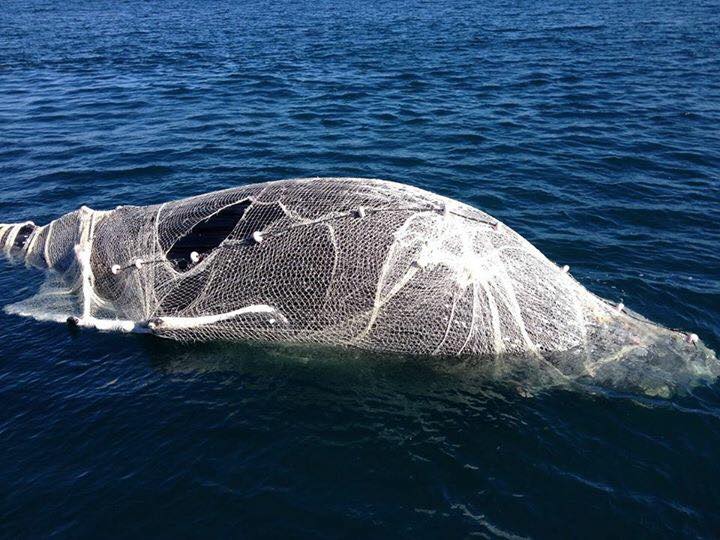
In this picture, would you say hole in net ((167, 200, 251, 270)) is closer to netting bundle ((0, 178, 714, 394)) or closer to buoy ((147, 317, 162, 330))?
netting bundle ((0, 178, 714, 394))

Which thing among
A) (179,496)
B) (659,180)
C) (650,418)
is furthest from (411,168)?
(179,496)

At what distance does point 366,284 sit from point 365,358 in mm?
1366

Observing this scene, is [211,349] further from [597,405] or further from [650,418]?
[650,418]

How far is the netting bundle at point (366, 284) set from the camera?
853 centimetres

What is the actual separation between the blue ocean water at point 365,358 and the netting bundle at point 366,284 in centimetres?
71

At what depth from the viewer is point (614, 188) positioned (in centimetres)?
1608

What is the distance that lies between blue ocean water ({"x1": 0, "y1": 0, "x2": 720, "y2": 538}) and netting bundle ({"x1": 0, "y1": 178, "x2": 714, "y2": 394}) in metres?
0.71

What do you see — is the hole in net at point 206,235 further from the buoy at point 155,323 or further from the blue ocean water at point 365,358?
the blue ocean water at point 365,358

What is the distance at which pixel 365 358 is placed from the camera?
9266 millimetres

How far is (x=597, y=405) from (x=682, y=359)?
1.62m

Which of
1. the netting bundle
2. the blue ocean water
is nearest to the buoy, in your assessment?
the netting bundle

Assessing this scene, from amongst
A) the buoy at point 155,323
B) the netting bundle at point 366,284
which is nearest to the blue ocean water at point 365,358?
the netting bundle at point 366,284

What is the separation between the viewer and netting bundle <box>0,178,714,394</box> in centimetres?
853

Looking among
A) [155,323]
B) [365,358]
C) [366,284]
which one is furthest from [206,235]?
[365,358]
